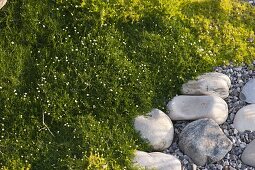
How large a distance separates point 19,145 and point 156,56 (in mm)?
2582

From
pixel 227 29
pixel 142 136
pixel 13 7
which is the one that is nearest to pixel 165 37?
pixel 227 29

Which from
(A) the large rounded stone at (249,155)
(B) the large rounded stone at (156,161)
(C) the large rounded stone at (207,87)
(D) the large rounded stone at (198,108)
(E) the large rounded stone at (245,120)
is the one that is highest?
(C) the large rounded stone at (207,87)

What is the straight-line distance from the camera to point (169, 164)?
661cm

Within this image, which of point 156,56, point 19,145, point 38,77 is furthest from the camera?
point 156,56

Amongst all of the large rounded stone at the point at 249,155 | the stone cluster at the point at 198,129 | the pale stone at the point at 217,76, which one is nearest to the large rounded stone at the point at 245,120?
the stone cluster at the point at 198,129

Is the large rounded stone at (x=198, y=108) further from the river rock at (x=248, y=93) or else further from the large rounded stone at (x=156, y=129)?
the river rock at (x=248, y=93)

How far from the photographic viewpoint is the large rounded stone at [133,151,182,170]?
6531 mm

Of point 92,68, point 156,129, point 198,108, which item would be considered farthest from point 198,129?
point 92,68

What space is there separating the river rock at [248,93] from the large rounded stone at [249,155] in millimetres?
863

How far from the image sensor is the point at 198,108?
7.22 m

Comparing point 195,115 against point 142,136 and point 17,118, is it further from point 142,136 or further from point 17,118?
point 17,118

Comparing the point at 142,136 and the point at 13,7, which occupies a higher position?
the point at 13,7

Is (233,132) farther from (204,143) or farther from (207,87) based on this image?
(207,87)

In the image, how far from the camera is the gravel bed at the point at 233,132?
6.85 metres
